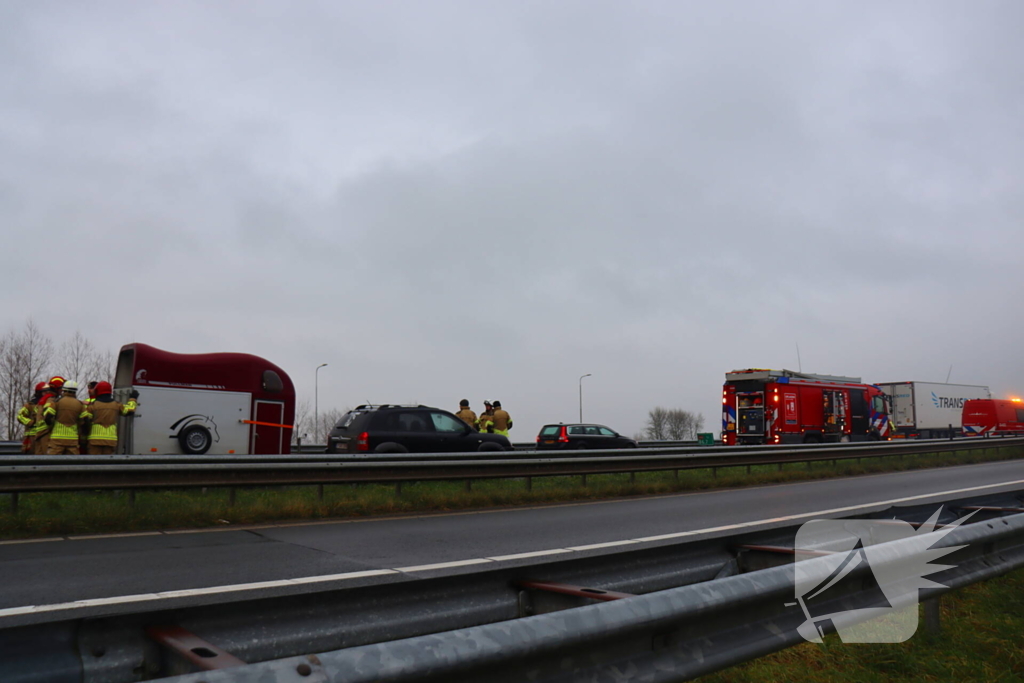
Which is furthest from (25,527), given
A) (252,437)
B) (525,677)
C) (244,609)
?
(252,437)

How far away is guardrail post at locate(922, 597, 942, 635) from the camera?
4039 mm

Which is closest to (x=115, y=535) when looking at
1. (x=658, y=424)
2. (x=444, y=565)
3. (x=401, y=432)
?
(x=444, y=565)

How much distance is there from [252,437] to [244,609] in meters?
19.2

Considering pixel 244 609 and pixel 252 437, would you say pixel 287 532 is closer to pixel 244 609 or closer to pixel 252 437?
pixel 244 609

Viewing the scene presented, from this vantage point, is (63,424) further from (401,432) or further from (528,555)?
(528,555)

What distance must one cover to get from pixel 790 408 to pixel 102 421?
22849 mm

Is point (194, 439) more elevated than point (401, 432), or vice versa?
point (401, 432)

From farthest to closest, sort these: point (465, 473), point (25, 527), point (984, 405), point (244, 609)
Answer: point (984, 405) < point (465, 473) < point (25, 527) < point (244, 609)

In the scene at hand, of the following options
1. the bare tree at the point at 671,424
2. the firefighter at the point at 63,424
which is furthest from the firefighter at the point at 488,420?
the bare tree at the point at 671,424

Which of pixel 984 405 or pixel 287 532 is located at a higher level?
pixel 984 405

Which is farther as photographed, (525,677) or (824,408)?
(824,408)

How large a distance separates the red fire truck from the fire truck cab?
16801 mm

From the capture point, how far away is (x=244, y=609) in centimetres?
223

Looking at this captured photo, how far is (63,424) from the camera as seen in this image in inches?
506
